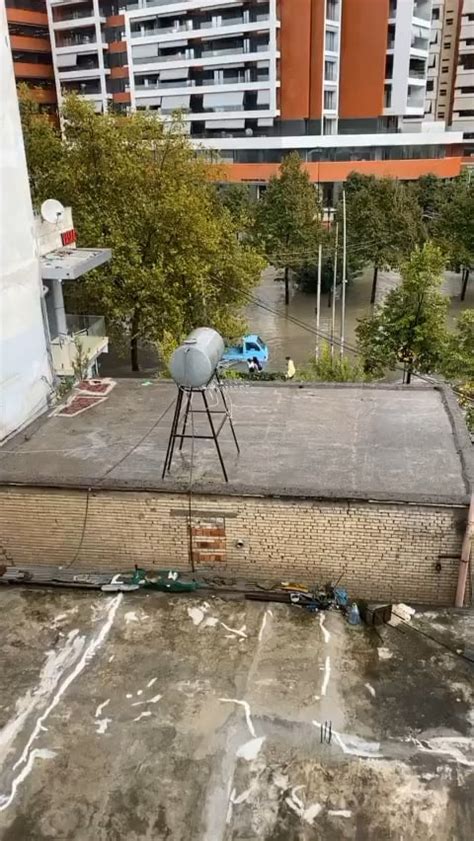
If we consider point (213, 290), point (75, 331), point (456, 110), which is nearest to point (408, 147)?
point (456, 110)

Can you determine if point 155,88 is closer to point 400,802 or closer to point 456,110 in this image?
point 456,110

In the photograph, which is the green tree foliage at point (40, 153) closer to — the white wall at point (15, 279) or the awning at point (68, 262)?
the awning at point (68, 262)

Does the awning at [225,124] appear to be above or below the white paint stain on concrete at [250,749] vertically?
above

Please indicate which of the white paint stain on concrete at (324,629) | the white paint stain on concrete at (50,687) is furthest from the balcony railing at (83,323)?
the white paint stain on concrete at (324,629)

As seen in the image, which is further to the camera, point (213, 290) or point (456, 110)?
point (456, 110)

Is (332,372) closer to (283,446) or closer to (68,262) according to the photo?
(68,262)

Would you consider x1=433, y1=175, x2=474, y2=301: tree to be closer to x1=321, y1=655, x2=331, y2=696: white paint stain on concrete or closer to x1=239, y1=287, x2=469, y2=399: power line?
x1=239, y1=287, x2=469, y2=399: power line
